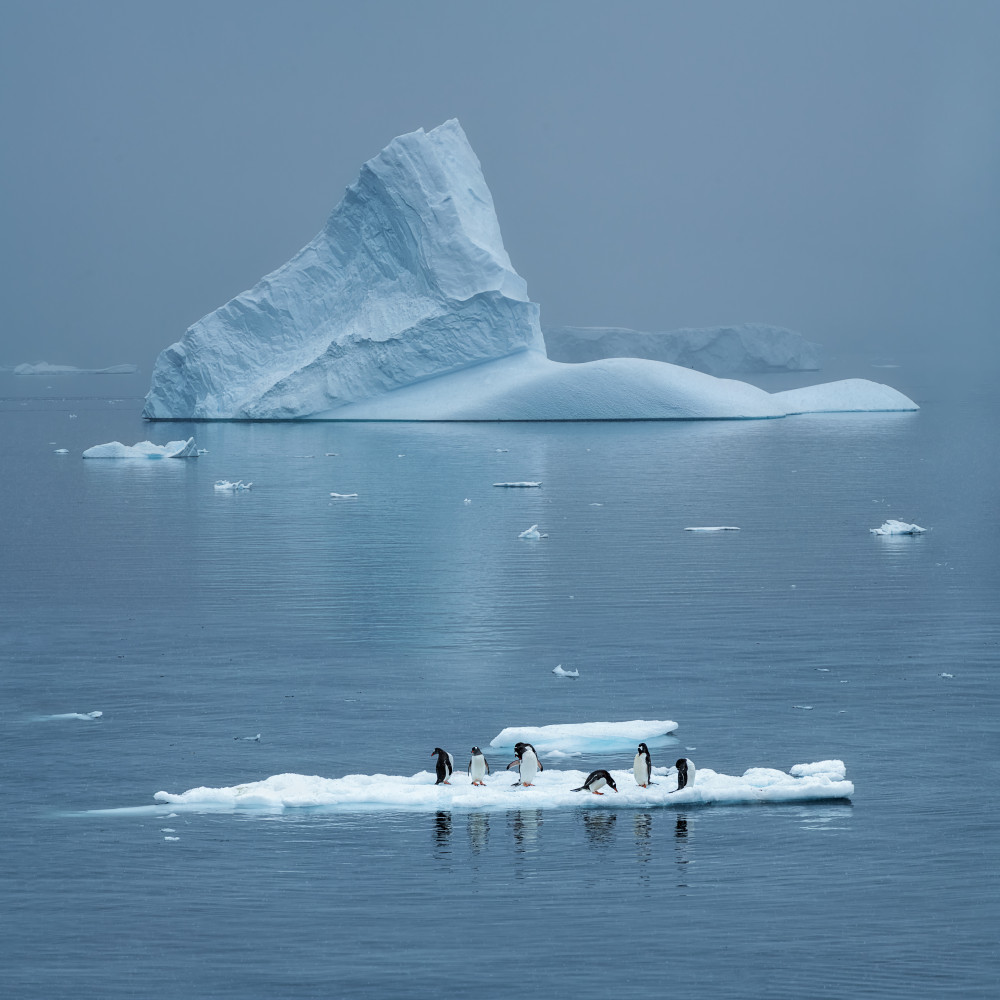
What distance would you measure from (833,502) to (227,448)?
25.7 metres

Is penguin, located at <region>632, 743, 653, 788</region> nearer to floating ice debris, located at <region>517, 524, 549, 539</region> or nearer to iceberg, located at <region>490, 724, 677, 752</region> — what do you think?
iceberg, located at <region>490, 724, 677, 752</region>

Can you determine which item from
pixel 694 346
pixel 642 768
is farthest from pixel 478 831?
pixel 694 346

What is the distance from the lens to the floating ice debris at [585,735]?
1322 centimetres

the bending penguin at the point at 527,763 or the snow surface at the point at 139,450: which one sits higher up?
the snow surface at the point at 139,450

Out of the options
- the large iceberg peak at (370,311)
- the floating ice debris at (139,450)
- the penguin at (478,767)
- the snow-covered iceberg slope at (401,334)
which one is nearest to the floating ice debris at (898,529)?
the penguin at (478,767)

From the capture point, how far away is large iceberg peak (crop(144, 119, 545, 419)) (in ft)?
186

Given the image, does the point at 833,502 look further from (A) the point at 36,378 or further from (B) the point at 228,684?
(A) the point at 36,378

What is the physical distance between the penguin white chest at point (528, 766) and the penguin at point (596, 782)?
363 mm

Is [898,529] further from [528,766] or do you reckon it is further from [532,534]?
[528,766]

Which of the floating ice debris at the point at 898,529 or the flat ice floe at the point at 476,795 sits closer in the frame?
the flat ice floe at the point at 476,795

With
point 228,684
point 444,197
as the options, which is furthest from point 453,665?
point 444,197

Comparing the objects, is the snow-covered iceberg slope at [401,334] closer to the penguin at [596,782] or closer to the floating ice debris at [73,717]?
the floating ice debris at [73,717]

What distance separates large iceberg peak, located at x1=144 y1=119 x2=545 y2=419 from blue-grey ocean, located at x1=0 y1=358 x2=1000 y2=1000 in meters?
25.2

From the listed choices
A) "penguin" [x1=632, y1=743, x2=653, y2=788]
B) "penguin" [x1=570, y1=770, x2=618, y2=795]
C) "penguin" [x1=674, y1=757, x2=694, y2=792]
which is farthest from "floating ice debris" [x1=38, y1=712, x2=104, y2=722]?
"penguin" [x1=674, y1=757, x2=694, y2=792]
